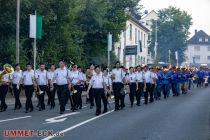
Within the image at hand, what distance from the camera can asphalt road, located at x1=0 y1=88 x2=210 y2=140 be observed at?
13172 mm

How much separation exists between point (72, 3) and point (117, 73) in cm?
1462

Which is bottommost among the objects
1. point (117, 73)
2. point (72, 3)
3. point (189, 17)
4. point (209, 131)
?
point (209, 131)

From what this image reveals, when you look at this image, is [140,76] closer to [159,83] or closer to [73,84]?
[73,84]

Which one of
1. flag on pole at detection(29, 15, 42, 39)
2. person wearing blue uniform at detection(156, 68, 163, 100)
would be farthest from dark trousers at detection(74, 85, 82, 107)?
person wearing blue uniform at detection(156, 68, 163, 100)

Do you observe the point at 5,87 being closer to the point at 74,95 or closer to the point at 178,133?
the point at 74,95

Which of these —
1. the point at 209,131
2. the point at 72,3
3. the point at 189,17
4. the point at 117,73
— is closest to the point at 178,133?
the point at 209,131

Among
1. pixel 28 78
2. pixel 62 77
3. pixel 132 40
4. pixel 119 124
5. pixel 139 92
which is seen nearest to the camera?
pixel 119 124

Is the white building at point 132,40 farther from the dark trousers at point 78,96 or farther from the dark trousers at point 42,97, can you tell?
the dark trousers at point 42,97

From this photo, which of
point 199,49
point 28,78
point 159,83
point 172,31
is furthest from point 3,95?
point 199,49

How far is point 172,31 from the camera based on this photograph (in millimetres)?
105438

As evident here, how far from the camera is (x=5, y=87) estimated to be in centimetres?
2109

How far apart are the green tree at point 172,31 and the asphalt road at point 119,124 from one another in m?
83.5

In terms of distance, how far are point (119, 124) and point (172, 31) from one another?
A: 91.1m

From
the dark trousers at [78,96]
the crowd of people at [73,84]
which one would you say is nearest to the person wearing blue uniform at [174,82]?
the crowd of people at [73,84]
